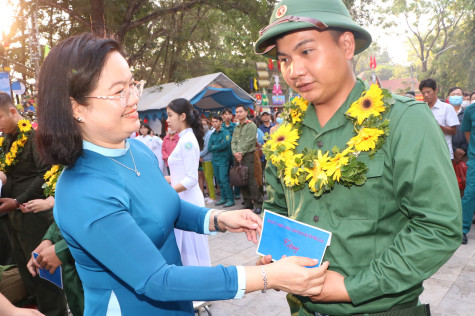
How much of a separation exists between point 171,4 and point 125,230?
11895mm

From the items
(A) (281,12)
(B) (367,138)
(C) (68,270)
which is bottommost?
(C) (68,270)

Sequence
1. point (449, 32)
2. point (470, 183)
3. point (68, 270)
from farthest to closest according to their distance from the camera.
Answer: point (449, 32), point (470, 183), point (68, 270)

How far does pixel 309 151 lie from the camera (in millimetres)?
1629

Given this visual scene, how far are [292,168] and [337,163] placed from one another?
0.72 feet

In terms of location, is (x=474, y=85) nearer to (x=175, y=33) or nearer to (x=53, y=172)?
(x=175, y=33)

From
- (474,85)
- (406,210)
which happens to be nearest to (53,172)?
(406,210)

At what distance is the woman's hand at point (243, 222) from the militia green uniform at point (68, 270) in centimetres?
117

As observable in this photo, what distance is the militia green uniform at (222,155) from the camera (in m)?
8.08

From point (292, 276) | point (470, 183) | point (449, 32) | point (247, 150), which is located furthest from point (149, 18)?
point (449, 32)

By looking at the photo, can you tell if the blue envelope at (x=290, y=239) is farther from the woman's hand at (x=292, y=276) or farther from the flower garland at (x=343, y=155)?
the flower garland at (x=343, y=155)

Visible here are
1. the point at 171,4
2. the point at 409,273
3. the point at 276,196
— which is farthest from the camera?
the point at 171,4

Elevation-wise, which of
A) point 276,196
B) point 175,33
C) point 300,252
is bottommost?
point 300,252

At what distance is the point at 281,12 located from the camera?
155cm

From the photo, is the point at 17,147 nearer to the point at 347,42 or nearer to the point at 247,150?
the point at 347,42
